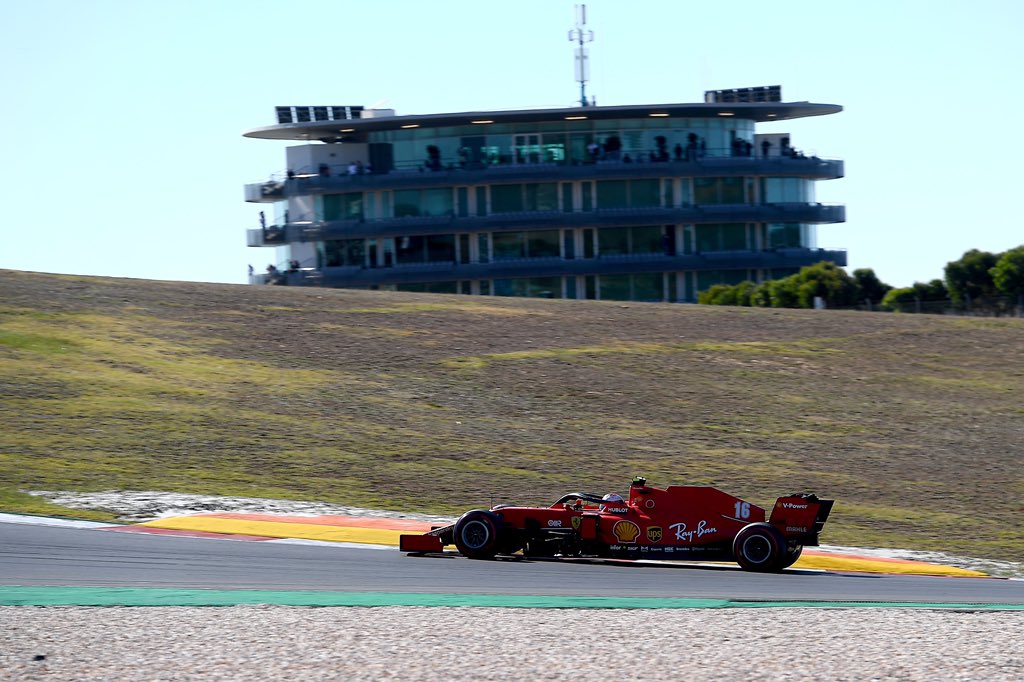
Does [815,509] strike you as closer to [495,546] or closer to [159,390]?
[495,546]

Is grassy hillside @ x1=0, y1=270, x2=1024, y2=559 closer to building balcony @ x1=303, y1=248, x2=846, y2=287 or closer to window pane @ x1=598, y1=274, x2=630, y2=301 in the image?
building balcony @ x1=303, y1=248, x2=846, y2=287

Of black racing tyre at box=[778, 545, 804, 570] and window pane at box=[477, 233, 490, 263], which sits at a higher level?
window pane at box=[477, 233, 490, 263]

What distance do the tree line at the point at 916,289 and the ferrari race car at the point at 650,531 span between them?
44.8m

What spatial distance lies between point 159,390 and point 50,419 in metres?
3.81

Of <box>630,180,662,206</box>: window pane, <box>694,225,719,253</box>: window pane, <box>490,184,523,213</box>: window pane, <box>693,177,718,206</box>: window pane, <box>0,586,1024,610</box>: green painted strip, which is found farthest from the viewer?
<box>694,225,719,253</box>: window pane

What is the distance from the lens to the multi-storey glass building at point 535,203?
80.4m

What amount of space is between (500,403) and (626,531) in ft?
46.4

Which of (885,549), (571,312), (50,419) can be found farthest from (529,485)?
(571,312)

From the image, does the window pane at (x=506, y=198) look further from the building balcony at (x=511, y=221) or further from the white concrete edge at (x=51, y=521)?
the white concrete edge at (x=51, y=521)

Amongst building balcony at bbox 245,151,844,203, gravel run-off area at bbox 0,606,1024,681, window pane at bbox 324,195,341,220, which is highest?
building balcony at bbox 245,151,844,203

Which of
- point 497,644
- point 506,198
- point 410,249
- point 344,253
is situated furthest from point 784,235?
point 497,644

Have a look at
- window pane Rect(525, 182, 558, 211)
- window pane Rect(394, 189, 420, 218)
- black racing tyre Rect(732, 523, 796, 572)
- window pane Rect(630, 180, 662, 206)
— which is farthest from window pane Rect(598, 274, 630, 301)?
black racing tyre Rect(732, 523, 796, 572)

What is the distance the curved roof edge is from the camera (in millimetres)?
80062

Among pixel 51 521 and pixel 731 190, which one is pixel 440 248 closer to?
pixel 731 190
